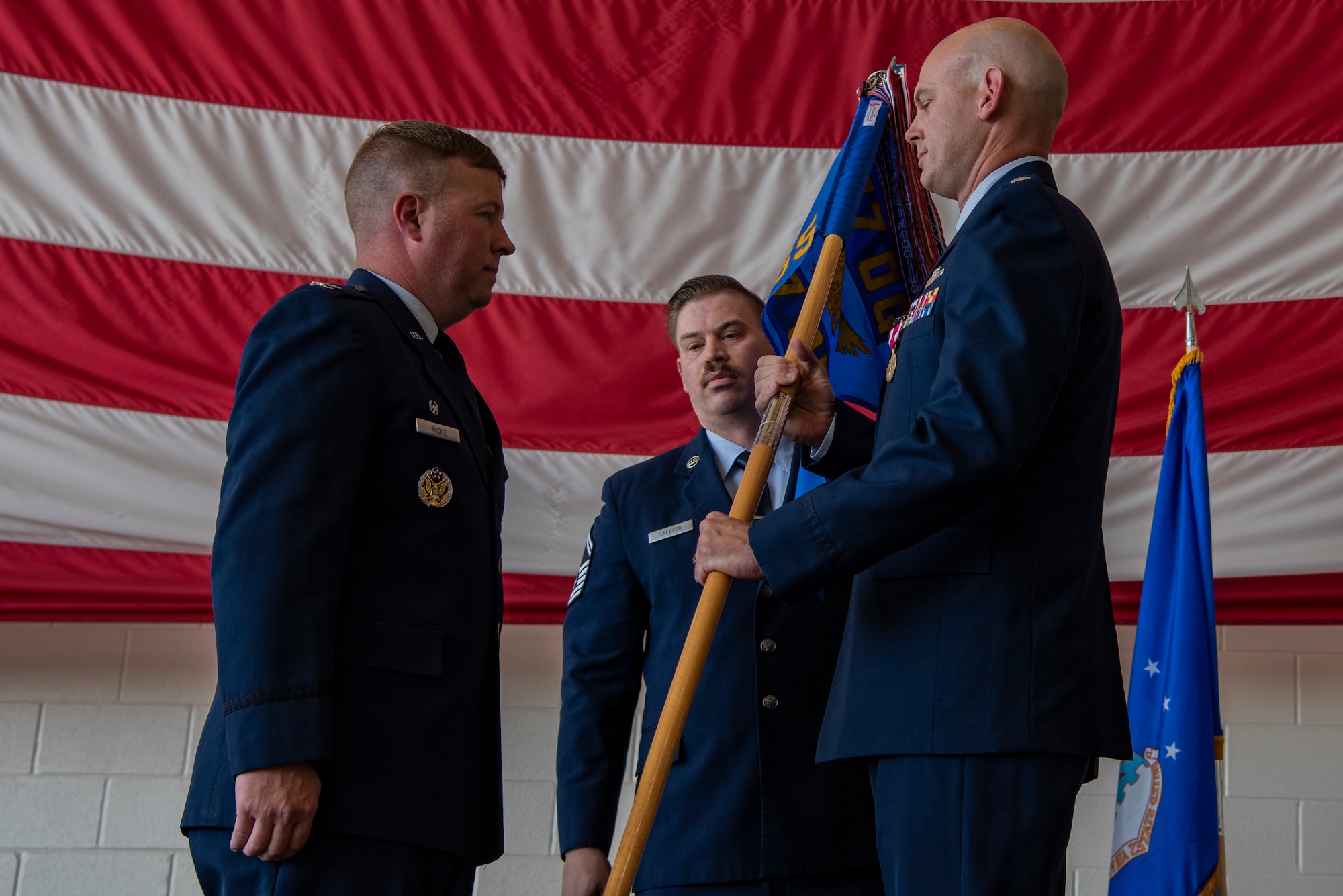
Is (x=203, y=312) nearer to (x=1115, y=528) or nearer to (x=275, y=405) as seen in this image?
(x=275, y=405)

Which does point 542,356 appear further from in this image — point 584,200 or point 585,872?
point 585,872

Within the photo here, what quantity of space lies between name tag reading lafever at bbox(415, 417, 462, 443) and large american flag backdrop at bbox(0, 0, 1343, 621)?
1.07m

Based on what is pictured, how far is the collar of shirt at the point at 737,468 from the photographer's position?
197 cm

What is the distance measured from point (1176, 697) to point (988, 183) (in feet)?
3.58

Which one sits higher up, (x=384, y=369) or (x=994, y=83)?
(x=994, y=83)

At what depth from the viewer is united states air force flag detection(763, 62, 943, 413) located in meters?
1.85

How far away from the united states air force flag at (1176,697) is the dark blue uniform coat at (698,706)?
600mm

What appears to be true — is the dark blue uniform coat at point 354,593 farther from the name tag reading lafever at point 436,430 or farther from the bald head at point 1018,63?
the bald head at point 1018,63

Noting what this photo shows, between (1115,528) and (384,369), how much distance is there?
1651 millimetres

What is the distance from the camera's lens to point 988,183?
4.88 feet

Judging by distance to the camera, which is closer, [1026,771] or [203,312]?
[1026,771]

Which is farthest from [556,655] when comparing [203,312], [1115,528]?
[1115,528]

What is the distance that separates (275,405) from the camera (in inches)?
53.7

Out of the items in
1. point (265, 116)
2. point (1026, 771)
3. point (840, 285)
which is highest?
point (265, 116)
